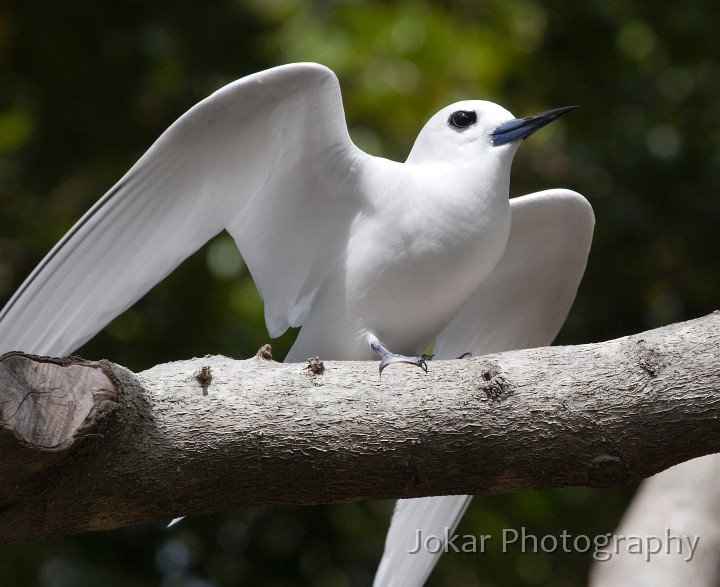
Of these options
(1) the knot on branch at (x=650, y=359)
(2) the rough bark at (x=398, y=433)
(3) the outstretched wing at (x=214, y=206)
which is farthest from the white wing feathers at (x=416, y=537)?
(1) the knot on branch at (x=650, y=359)

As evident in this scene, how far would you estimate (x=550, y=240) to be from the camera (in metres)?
5.41

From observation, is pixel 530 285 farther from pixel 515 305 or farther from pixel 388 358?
pixel 388 358

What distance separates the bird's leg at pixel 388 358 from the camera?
150 inches

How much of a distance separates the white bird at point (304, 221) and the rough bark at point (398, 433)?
725 millimetres

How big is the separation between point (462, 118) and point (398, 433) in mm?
1725

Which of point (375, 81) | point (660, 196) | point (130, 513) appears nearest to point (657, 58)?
point (660, 196)

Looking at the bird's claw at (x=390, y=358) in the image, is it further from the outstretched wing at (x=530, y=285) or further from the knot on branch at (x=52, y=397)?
the outstretched wing at (x=530, y=285)

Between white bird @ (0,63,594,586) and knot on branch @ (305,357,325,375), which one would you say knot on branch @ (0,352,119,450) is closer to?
knot on branch @ (305,357,325,375)

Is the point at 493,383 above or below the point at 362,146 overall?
above

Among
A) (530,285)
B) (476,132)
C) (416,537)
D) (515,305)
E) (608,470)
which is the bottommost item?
(416,537)

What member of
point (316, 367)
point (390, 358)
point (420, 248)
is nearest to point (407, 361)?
point (390, 358)

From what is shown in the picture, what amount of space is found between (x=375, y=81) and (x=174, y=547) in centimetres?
355

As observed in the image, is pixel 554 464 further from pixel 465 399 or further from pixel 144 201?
pixel 144 201

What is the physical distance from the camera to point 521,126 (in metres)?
4.52
